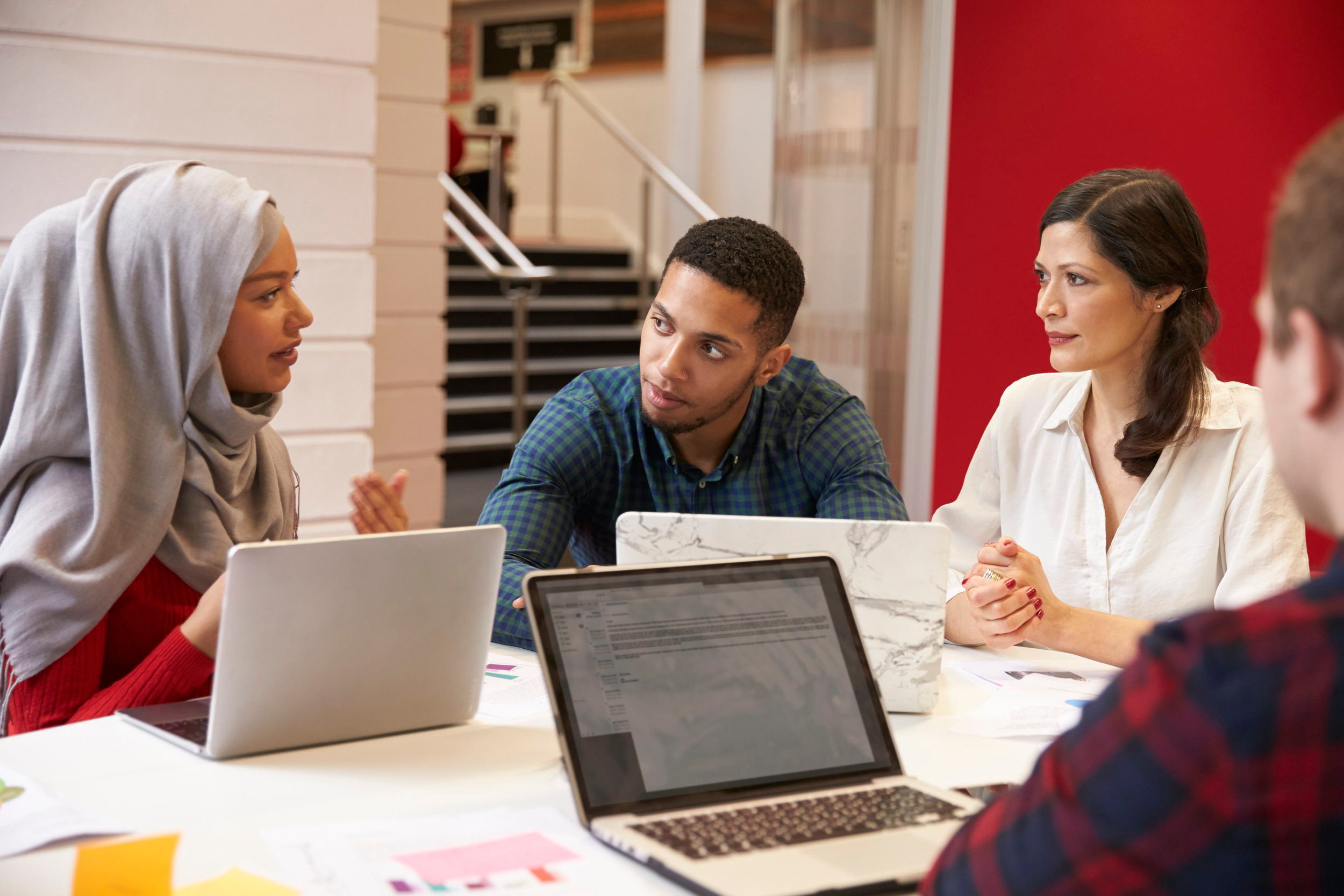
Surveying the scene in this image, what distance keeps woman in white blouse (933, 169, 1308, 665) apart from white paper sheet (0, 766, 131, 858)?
1.21 meters

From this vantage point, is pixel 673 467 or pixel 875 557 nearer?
pixel 875 557

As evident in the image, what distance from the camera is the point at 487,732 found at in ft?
4.47

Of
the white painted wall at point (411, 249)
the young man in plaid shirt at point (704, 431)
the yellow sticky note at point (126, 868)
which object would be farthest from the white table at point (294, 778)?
the white painted wall at point (411, 249)

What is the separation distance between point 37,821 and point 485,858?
384 mm

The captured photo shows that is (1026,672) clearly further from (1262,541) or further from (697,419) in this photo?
(697,419)

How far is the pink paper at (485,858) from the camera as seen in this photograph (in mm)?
999

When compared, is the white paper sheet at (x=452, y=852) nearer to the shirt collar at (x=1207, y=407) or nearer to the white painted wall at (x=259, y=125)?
the shirt collar at (x=1207, y=407)

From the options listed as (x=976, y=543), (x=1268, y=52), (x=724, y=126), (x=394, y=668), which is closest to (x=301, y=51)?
(x=976, y=543)

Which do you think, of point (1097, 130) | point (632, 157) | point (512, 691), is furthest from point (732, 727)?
point (632, 157)

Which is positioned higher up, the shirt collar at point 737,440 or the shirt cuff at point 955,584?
the shirt collar at point 737,440

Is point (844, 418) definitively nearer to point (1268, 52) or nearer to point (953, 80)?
point (953, 80)

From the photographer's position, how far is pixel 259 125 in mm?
3180

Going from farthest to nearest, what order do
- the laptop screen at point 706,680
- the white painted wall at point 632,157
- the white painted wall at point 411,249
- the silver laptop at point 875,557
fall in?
the white painted wall at point 632,157 → the white painted wall at point 411,249 → the silver laptop at point 875,557 → the laptop screen at point 706,680

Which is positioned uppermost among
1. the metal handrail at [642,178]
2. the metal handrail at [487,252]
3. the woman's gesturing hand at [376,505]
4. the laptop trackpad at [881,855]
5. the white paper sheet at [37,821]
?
the metal handrail at [642,178]
